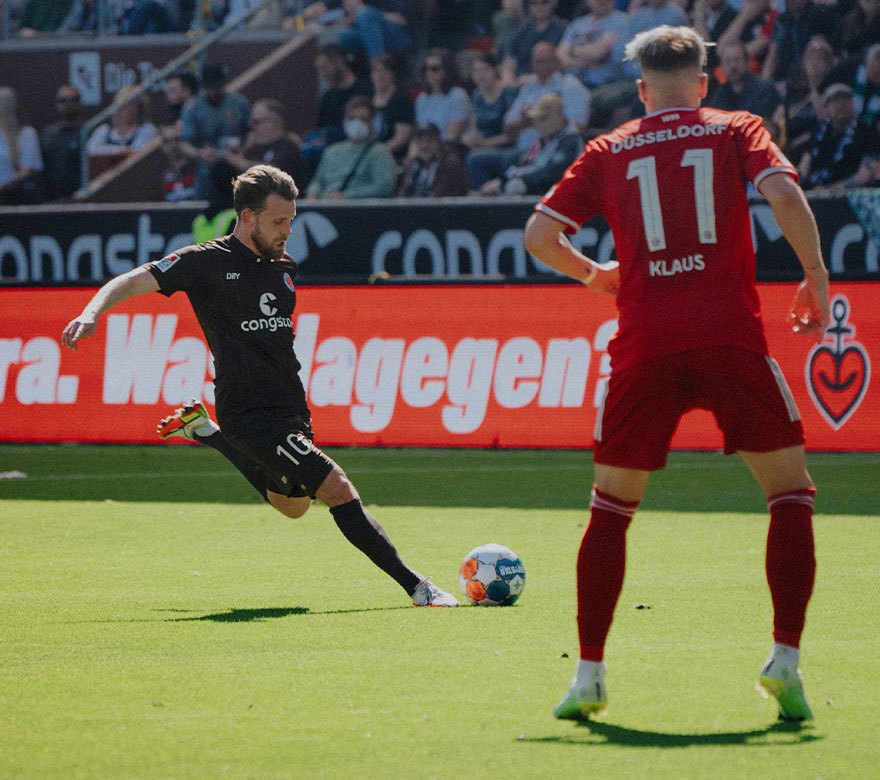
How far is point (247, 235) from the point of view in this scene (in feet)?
24.2

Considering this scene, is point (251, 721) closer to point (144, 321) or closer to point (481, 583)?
point (481, 583)

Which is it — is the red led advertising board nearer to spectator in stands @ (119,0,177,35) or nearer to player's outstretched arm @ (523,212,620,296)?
spectator in stands @ (119,0,177,35)

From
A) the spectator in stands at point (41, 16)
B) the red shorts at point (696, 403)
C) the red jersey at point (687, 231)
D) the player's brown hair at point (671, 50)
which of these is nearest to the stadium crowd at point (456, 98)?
the spectator in stands at point (41, 16)

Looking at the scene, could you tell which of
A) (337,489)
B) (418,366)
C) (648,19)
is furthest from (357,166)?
(337,489)

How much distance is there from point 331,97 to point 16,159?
16.6 ft

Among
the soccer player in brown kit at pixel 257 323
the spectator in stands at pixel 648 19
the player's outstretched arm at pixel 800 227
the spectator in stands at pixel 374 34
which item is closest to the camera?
the player's outstretched arm at pixel 800 227

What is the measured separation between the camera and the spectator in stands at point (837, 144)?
16.4 m

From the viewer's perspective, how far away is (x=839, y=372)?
43.9 feet

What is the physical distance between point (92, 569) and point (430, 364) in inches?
249

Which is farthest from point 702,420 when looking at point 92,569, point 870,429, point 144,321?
point 92,569

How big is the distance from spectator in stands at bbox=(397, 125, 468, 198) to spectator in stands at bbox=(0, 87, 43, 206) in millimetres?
6055

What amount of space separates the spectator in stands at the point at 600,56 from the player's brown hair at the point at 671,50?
13.3 m

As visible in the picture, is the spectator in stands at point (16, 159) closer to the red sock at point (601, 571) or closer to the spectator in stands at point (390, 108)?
the spectator in stands at point (390, 108)

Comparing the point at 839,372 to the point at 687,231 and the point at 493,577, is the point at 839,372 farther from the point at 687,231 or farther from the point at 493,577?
the point at 687,231
